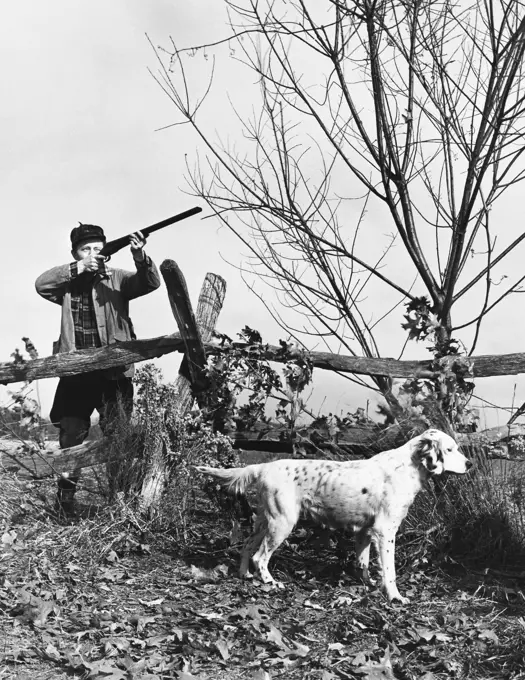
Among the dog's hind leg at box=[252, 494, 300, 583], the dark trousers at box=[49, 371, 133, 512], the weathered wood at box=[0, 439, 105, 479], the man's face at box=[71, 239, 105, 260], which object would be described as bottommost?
the dog's hind leg at box=[252, 494, 300, 583]

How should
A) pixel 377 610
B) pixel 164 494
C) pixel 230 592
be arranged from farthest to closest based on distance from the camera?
pixel 164 494 < pixel 230 592 < pixel 377 610

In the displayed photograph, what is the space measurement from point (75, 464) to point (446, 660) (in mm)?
3892

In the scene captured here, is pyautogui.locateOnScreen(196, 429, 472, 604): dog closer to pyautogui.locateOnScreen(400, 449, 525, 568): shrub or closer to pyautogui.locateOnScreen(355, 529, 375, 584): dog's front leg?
Result: pyautogui.locateOnScreen(355, 529, 375, 584): dog's front leg

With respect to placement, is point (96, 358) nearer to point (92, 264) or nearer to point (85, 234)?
point (92, 264)

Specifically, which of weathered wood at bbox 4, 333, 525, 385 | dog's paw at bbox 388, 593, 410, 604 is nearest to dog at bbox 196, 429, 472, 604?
dog's paw at bbox 388, 593, 410, 604

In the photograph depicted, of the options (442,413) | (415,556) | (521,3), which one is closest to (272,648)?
(415,556)

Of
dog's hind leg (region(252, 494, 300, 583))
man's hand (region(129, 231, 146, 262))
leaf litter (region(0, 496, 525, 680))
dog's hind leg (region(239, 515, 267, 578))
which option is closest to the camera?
leaf litter (region(0, 496, 525, 680))

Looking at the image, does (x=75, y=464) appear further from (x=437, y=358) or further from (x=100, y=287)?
(x=437, y=358)

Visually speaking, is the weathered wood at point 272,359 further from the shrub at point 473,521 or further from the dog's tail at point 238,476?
the dog's tail at point 238,476

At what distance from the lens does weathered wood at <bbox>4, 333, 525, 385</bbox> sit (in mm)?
7230

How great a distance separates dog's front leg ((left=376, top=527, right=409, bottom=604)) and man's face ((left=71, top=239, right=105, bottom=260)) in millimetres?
4251

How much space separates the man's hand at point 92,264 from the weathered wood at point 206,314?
3.76ft

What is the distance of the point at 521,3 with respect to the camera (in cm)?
698

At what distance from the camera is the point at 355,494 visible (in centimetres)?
567
